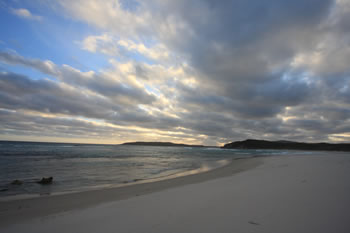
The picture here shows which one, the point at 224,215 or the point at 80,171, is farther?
the point at 80,171

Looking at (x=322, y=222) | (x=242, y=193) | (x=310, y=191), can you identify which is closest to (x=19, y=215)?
(x=242, y=193)

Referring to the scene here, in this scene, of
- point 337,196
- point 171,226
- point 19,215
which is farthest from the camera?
point 19,215

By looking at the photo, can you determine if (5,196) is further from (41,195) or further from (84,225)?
(84,225)

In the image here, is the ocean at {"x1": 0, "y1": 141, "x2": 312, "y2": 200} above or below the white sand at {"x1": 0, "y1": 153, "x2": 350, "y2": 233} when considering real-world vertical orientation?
below

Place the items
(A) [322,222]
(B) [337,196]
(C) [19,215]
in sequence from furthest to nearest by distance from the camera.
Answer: (C) [19,215], (B) [337,196], (A) [322,222]

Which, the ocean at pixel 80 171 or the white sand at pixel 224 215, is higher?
the white sand at pixel 224 215

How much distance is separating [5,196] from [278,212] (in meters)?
9.99

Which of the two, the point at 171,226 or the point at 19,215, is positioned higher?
the point at 171,226

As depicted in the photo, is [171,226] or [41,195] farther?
[41,195]

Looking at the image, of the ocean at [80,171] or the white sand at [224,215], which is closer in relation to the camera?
the white sand at [224,215]

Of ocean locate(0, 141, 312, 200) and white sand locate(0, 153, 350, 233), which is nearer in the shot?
white sand locate(0, 153, 350, 233)

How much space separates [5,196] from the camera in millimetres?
6715

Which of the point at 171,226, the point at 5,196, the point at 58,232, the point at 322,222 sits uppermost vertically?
the point at 322,222

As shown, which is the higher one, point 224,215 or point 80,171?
point 224,215
